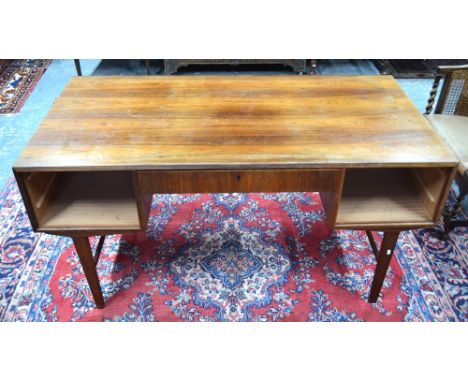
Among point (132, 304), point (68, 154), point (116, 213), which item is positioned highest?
point (68, 154)

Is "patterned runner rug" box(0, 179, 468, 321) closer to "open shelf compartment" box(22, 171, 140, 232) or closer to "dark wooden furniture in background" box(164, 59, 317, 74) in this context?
"open shelf compartment" box(22, 171, 140, 232)

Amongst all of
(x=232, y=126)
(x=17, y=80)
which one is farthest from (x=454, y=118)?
(x=17, y=80)

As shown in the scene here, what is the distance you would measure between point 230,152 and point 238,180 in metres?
0.10

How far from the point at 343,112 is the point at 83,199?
→ 1042 mm

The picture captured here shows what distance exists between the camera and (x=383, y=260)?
1.63 m

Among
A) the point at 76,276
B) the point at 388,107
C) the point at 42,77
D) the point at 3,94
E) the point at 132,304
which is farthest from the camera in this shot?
the point at 42,77

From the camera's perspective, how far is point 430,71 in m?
3.59

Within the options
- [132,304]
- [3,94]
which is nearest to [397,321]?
[132,304]

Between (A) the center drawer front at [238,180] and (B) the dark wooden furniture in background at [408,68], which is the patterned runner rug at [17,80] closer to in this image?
(A) the center drawer front at [238,180]

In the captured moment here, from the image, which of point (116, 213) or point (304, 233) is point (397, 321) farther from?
point (116, 213)

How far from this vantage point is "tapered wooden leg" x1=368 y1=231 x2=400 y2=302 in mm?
1551

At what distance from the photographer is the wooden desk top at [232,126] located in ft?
4.42

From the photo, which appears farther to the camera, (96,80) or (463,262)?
(463,262)

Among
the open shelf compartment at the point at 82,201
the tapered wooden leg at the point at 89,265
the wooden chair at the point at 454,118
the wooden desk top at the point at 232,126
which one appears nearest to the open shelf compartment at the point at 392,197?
the wooden desk top at the point at 232,126
